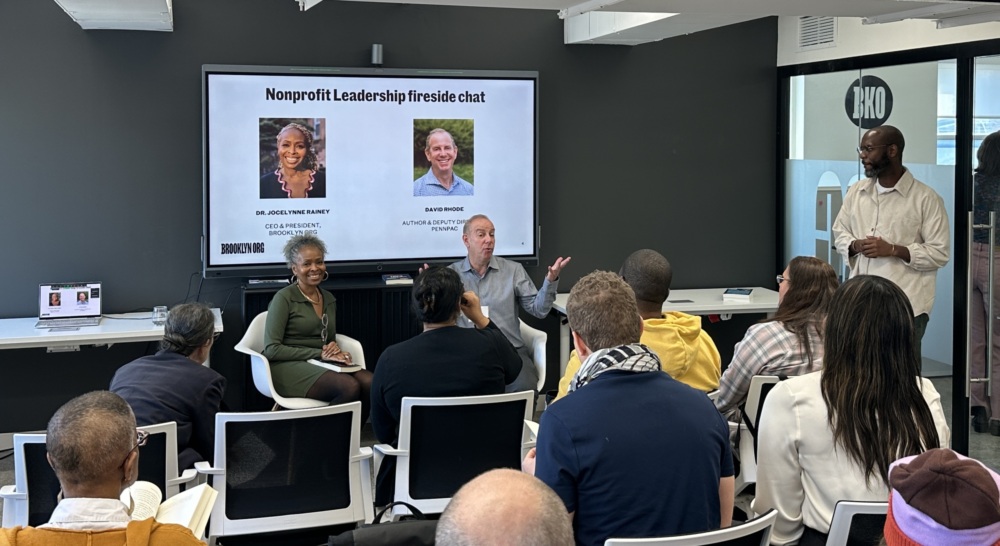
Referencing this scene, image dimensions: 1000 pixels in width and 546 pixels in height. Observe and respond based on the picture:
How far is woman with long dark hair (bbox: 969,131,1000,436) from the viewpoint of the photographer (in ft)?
17.8

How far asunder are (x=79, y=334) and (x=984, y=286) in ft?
15.8

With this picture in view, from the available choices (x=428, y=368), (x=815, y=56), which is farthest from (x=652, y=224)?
(x=428, y=368)

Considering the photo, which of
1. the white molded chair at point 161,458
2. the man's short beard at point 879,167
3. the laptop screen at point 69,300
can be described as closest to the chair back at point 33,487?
the white molded chair at point 161,458

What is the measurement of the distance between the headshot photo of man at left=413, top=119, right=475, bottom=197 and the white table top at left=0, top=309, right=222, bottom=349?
1.57 metres

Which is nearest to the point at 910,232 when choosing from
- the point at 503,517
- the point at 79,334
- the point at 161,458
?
the point at 161,458

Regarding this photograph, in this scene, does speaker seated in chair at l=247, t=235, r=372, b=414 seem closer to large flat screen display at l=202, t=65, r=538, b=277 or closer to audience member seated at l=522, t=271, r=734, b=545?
large flat screen display at l=202, t=65, r=538, b=277

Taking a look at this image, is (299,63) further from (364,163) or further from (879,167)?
(879,167)

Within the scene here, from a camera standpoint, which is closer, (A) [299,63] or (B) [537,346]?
(B) [537,346]

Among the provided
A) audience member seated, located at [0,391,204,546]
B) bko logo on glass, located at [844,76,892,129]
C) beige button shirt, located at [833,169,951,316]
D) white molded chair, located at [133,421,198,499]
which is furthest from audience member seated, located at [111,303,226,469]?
bko logo on glass, located at [844,76,892,129]

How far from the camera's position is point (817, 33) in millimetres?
6793

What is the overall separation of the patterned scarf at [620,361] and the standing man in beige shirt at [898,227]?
3498 mm

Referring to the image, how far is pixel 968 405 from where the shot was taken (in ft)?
18.6

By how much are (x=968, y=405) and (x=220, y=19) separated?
4.80 m

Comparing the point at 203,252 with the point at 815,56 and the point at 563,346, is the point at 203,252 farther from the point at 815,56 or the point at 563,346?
the point at 815,56
